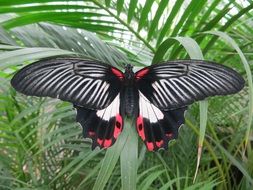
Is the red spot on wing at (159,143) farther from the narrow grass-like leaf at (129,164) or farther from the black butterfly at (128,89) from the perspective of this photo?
the narrow grass-like leaf at (129,164)

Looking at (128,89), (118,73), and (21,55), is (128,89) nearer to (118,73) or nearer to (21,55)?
(118,73)

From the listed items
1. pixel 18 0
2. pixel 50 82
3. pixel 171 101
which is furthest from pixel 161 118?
pixel 18 0

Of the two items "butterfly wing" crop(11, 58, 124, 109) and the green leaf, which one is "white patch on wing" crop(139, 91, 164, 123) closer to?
"butterfly wing" crop(11, 58, 124, 109)

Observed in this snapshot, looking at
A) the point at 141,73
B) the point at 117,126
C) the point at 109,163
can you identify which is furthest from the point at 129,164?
the point at 141,73

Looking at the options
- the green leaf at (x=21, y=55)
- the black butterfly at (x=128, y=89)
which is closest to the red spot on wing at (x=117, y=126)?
the black butterfly at (x=128, y=89)

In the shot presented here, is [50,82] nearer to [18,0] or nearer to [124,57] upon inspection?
[18,0]

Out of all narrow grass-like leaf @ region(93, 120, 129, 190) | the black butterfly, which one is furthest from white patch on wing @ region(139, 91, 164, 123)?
narrow grass-like leaf @ region(93, 120, 129, 190)
